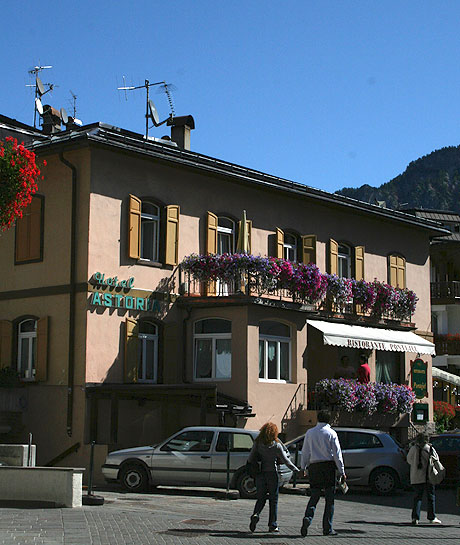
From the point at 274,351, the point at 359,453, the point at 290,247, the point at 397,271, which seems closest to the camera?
the point at 359,453

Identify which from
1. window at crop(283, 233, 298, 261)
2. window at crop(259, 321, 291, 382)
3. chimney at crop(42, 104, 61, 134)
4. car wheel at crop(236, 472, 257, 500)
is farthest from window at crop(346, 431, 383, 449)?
chimney at crop(42, 104, 61, 134)

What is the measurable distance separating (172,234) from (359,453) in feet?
24.5

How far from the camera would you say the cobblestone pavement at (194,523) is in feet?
41.8

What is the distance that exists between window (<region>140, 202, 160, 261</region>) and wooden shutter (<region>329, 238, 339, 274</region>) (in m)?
6.76

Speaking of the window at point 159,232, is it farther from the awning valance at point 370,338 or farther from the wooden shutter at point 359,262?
the wooden shutter at point 359,262

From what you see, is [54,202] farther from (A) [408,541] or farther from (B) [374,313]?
(A) [408,541]

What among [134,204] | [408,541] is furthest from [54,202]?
[408,541]

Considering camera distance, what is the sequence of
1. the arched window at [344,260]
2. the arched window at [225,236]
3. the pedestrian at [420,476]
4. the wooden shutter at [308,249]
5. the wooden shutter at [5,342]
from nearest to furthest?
the pedestrian at [420,476], the wooden shutter at [5,342], the arched window at [225,236], the wooden shutter at [308,249], the arched window at [344,260]

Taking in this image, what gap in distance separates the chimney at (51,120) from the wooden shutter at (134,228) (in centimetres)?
740

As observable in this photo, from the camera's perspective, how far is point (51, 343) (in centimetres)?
2372

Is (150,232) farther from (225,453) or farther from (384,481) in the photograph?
(384,481)

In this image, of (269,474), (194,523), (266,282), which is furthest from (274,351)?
(269,474)

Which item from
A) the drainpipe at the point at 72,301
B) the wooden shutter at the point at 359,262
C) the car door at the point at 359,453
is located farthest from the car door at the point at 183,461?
the wooden shutter at the point at 359,262

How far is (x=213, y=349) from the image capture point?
24.9 meters
